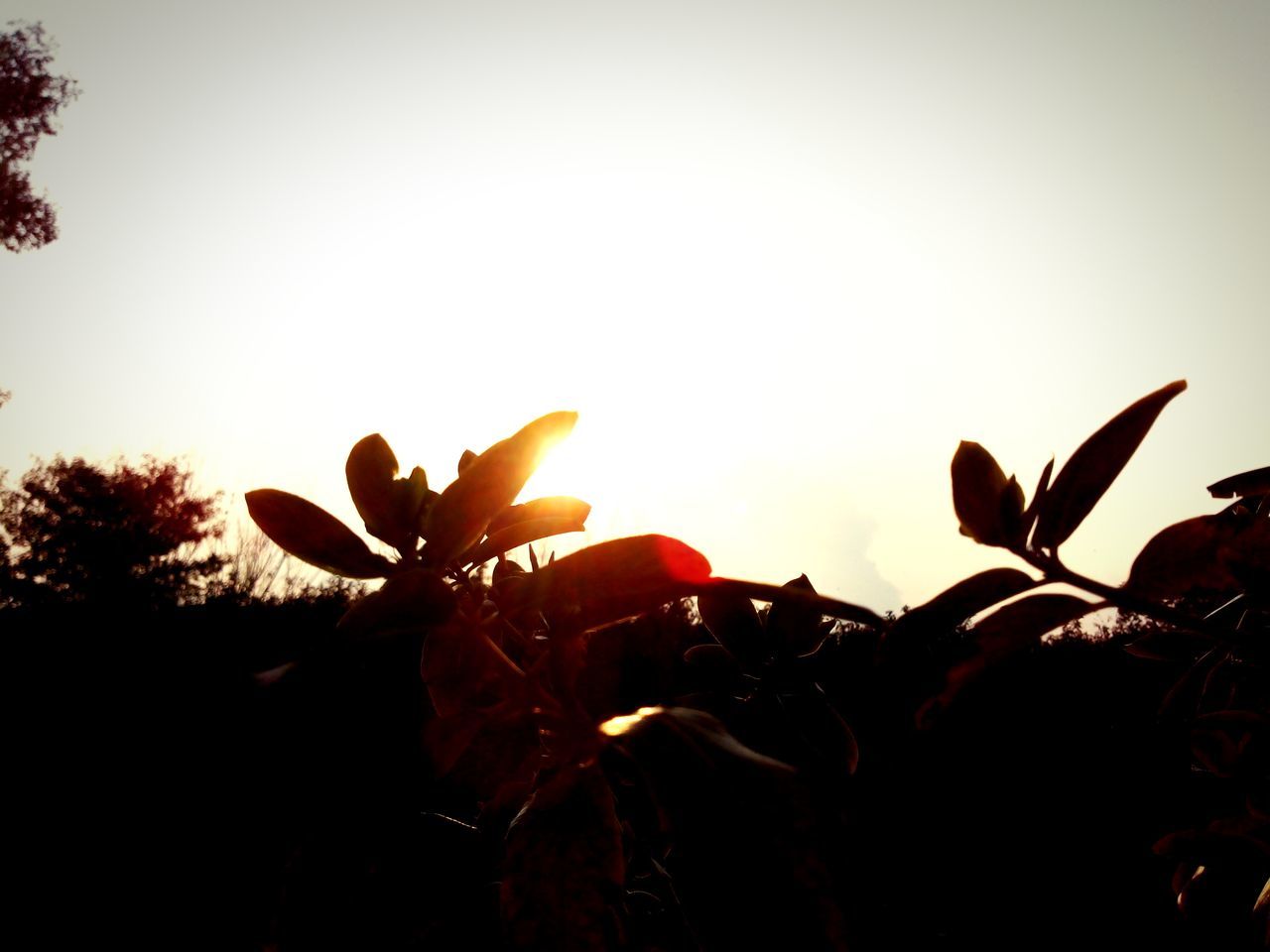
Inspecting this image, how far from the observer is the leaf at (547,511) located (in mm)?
750

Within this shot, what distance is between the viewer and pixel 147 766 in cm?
693

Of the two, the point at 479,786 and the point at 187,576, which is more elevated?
the point at 187,576

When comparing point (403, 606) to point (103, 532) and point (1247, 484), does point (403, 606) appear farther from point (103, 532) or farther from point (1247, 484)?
point (103, 532)

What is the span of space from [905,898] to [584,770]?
5599 mm

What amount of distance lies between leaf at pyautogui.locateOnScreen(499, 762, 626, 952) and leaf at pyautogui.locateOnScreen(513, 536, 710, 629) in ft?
0.36

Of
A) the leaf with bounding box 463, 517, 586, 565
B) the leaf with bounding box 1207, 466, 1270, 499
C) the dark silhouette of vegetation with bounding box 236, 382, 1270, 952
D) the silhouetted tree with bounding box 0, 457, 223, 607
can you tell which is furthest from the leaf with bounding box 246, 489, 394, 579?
the silhouetted tree with bounding box 0, 457, 223, 607

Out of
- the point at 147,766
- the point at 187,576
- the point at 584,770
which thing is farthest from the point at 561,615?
the point at 187,576

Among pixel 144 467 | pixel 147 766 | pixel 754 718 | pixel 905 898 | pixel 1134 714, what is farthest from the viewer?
pixel 144 467

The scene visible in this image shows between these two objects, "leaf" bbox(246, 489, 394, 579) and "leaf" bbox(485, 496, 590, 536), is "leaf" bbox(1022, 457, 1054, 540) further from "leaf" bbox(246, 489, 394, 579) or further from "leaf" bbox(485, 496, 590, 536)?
"leaf" bbox(246, 489, 394, 579)

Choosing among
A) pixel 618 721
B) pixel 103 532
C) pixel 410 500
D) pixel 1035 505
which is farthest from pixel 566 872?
pixel 103 532

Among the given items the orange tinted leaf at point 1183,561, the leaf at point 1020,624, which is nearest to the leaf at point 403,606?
the leaf at point 1020,624

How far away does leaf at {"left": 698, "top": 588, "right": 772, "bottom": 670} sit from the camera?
2.40ft

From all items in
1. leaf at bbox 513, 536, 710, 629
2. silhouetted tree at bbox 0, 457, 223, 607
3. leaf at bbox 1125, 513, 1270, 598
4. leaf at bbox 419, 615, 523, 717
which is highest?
silhouetted tree at bbox 0, 457, 223, 607

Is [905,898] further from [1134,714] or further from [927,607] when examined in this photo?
[927,607]
